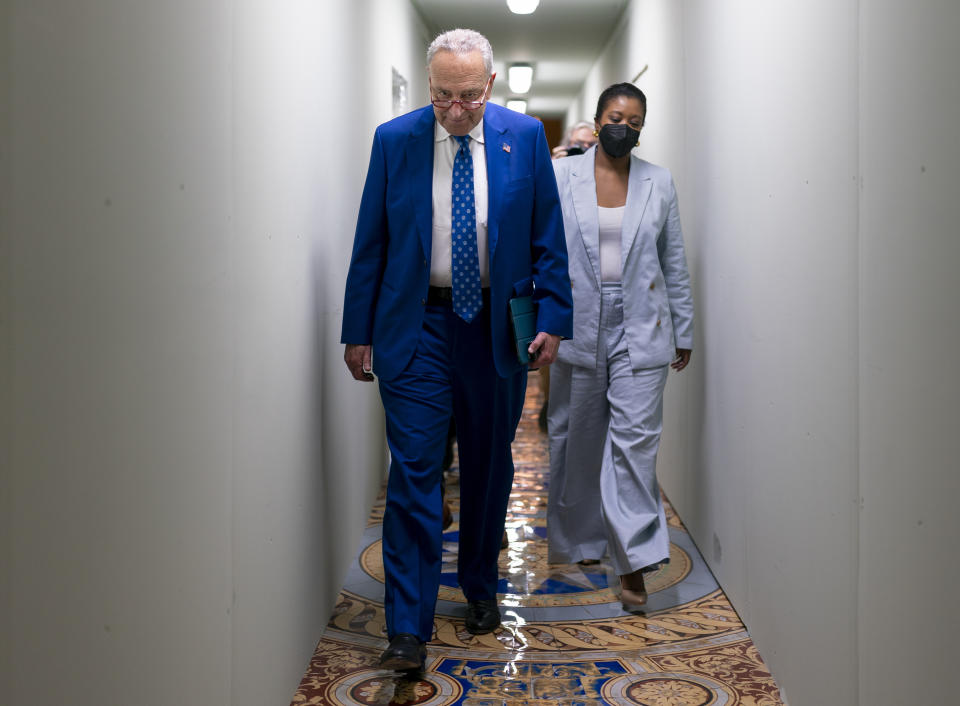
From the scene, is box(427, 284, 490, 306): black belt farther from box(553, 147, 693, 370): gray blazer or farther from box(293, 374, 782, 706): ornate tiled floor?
box(293, 374, 782, 706): ornate tiled floor

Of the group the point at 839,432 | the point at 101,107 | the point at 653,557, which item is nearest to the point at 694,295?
the point at 653,557

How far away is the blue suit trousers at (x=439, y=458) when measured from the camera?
9.44ft

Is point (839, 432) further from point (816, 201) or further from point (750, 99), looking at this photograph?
point (750, 99)

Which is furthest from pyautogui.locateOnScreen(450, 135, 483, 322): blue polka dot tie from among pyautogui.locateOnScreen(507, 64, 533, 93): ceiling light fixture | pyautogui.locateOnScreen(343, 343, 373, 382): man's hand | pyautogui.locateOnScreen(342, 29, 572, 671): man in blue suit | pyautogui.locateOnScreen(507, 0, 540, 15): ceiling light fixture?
pyautogui.locateOnScreen(507, 64, 533, 93): ceiling light fixture

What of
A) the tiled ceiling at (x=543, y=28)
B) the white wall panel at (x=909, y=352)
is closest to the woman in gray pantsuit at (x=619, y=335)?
the white wall panel at (x=909, y=352)

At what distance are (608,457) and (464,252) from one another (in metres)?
1.03

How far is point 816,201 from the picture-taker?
234cm

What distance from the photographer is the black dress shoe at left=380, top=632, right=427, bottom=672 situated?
9.00 ft

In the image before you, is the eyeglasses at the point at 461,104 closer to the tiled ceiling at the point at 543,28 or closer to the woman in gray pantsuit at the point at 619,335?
the woman in gray pantsuit at the point at 619,335

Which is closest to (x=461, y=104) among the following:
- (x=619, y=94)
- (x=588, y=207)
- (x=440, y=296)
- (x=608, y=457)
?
(x=440, y=296)

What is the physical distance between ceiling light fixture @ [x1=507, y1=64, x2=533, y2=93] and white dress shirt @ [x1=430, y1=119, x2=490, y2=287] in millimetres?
8051

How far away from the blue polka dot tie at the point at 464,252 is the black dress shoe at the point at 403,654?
0.89m

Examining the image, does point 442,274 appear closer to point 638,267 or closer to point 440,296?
point 440,296

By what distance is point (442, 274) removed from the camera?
3.01m
